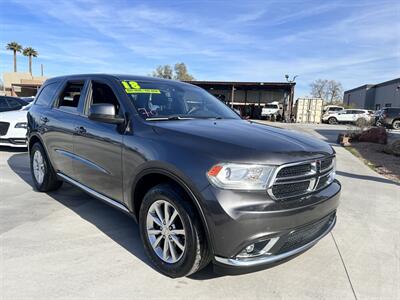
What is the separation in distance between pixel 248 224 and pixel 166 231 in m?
0.86

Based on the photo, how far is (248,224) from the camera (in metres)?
2.51

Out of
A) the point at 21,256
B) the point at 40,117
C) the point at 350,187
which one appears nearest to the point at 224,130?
the point at 21,256

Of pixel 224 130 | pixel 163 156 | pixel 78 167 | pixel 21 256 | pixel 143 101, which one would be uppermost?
pixel 143 101

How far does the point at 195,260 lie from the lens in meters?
2.76

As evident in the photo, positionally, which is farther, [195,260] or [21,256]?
[21,256]

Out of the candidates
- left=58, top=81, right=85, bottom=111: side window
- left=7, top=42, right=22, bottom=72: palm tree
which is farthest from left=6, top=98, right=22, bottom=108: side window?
left=7, top=42, right=22, bottom=72: palm tree

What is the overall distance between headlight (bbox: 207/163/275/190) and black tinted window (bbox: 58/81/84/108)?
8.63ft

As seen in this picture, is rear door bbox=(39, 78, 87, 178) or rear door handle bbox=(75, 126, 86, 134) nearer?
rear door handle bbox=(75, 126, 86, 134)

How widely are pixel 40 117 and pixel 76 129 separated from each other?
1.37 m

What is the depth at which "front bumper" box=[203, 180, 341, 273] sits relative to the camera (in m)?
2.51

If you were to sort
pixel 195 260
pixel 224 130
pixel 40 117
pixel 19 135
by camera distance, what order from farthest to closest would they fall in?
pixel 19 135 < pixel 40 117 < pixel 224 130 < pixel 195 260

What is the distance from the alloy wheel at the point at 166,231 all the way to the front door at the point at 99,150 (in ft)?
1.88

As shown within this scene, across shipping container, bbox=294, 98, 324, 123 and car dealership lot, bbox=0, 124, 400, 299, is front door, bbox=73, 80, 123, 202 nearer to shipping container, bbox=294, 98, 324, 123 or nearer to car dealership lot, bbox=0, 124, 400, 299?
car dealership lot, bbox=0, 124, 400, 299

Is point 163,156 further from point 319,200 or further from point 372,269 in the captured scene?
point 372,269
